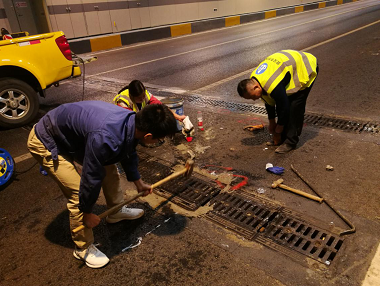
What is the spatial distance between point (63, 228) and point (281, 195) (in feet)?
6.96

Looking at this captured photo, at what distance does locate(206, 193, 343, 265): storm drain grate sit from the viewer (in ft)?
8.02

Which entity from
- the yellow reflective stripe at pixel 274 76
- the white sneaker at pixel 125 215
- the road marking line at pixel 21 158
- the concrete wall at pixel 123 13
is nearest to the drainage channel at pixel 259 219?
the white sneaker at pixel 125 215

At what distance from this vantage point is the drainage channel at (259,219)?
2.46m

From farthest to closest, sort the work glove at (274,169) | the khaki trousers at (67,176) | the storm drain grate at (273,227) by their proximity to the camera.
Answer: the work glove at (274,169) → the storm drain grate at (273,227) → the khaki trousers at (67,176)

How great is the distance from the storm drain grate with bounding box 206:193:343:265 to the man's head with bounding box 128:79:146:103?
1.56 metres

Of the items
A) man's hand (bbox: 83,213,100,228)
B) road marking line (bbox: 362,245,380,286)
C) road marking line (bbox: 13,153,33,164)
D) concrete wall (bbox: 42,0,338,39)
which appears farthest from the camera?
concrete wall (bbox: 42,0,338,39)

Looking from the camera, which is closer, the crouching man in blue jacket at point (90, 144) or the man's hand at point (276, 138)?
the crouching man in blue jacket at point (90, 144)

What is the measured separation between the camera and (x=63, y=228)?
9.47 ft

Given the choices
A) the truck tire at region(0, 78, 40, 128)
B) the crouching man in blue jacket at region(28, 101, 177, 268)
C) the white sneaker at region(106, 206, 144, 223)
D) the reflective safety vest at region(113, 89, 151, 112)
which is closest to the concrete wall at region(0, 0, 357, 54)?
the truck tire at region(0, 78, 40, 128)

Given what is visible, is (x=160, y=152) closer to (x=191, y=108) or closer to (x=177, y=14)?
(x=191, y=108)

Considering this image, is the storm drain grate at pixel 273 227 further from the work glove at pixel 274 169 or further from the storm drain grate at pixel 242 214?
the work glove at pixel 274 169

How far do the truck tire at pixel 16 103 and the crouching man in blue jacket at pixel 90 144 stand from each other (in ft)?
11.2

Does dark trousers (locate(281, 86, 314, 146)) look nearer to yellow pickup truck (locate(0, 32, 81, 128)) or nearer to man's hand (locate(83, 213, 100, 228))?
man's hand (locate(83, 213, 100, 228))

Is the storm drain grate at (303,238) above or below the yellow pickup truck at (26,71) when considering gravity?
below
